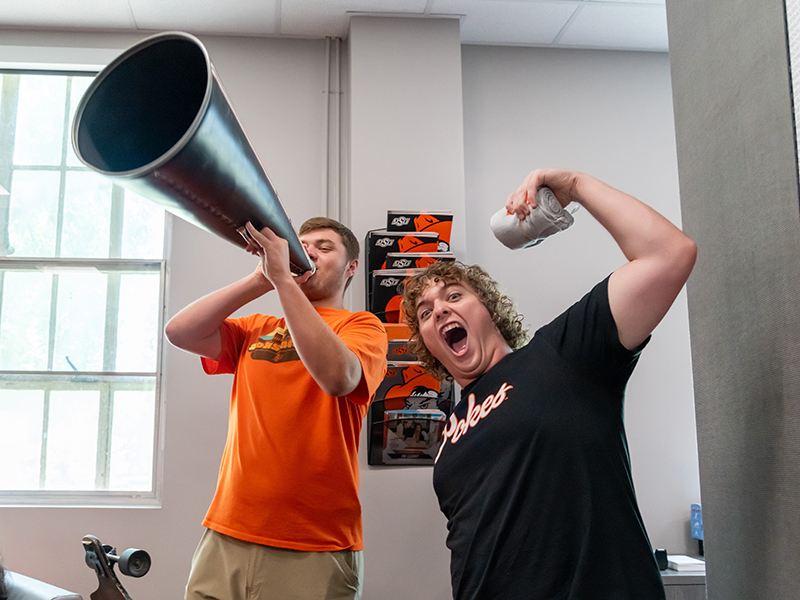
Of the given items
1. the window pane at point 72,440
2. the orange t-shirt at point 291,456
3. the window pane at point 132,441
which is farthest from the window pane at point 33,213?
the orange t-shirt at point 291,456

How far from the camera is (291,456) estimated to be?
52.8 inches

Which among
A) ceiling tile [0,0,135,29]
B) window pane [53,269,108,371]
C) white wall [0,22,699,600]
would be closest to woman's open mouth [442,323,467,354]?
white wall [0,22,699,600]

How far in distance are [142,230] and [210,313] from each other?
1.77 m

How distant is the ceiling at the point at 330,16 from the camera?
2.79 m

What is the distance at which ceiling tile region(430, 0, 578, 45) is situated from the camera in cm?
283

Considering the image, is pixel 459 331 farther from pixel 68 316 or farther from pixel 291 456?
pixel 68 316

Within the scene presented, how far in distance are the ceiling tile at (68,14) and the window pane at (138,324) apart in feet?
4.06

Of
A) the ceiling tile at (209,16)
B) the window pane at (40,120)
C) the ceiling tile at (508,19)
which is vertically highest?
the ceiling tile at (508,19)

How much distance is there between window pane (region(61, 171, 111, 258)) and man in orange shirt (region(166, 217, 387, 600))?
1.76 metres

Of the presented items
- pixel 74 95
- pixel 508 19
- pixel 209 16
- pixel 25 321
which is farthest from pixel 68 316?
pixel 508 19

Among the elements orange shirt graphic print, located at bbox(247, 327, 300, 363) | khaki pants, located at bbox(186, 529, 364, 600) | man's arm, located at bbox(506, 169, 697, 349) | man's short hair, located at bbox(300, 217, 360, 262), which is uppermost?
man's short hair, located at bbox(300, 217, 360, 262)

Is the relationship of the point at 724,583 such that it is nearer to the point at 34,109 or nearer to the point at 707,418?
the point at 707,418

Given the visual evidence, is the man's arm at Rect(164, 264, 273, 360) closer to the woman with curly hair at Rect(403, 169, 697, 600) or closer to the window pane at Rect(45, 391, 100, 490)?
the woman with curly hair at Rect(403, 169, 697, 600)

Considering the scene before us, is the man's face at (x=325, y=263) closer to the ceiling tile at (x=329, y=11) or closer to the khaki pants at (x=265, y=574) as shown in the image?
the khaki pants at (x=265, y=574)
